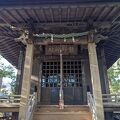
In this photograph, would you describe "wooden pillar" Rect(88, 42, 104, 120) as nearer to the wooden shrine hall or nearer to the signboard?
the wooden shrine hall

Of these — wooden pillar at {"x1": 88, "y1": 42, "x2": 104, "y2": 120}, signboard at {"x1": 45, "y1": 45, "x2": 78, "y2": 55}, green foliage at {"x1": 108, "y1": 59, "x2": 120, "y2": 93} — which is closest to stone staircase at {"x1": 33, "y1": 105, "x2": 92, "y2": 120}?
wooden pillar at {"x1": 88, "y1": 42, "x2": 104, "y2": 120}

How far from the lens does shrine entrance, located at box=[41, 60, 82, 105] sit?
36.2ft

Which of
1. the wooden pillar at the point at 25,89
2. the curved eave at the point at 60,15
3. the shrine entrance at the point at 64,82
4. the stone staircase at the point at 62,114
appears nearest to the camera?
the curved eave at the point at 60,15

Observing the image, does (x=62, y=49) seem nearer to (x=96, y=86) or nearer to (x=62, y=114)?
(x=96, y=86)

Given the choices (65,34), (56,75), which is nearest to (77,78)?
(56,75)

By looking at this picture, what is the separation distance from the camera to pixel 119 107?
870 cm

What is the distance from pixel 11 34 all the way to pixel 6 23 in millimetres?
1169

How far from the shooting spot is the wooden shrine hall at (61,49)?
7500mm

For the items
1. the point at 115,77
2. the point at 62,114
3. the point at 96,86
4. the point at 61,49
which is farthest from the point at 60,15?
the point at 115,77

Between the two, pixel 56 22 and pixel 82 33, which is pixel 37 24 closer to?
pixel 56 22

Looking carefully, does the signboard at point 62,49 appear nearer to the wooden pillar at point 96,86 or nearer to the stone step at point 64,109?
the wooden pillar at point 96,86

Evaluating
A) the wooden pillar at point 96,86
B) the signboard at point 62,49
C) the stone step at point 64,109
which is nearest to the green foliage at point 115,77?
the signboard at point 62,49

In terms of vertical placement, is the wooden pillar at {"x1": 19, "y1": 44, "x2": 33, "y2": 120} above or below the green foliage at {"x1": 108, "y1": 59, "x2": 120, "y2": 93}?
below

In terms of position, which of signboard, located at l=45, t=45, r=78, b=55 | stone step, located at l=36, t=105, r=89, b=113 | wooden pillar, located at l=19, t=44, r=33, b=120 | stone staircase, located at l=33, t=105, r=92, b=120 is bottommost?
stone staircase, located at l=33, t=105, r=92, b=120
